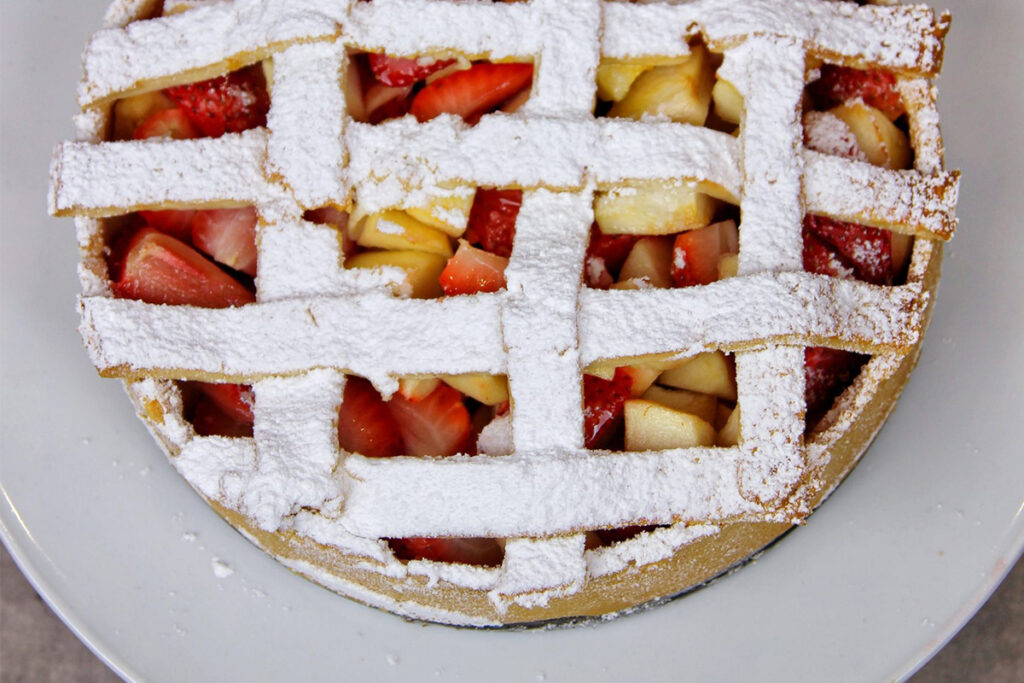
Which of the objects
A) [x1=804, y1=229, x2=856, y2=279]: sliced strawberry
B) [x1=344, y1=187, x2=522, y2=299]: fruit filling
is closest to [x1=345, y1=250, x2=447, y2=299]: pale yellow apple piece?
[x1=344, y1=187, x2=522, y2=299]: fruit filling

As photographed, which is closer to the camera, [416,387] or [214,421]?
[416,387]

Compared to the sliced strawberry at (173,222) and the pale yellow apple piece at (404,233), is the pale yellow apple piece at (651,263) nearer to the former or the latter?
the pale yellow apple piece at (404,233)

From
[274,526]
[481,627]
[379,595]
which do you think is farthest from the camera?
[481,627]

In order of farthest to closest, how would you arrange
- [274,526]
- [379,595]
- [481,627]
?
1. [481,627]
2. [379,595]
3. [274,526]

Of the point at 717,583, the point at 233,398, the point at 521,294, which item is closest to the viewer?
the point at 521,294

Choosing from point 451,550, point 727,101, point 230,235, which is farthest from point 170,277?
point 727,101

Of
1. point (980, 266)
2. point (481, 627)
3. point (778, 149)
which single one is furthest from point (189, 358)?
point (980, 266)

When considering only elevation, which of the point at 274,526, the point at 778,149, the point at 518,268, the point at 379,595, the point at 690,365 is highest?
the point at 778,149

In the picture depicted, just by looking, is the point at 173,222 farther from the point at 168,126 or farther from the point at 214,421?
the point at 214,421

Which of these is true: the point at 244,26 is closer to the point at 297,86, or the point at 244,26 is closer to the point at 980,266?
the point at 297,86
